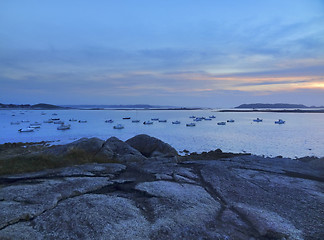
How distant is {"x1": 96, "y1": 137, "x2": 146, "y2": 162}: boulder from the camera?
14631 millimetres

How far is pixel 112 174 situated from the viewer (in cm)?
901

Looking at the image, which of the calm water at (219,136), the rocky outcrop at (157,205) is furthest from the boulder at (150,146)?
the rocky outcrop at (157,205)

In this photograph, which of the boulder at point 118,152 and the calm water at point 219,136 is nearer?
the boulder at point 118,152

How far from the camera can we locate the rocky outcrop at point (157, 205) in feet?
15.3

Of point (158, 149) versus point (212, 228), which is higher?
point (212, 228)

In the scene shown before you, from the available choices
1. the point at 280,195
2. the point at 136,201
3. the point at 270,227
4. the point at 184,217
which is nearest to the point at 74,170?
the point at 136,201

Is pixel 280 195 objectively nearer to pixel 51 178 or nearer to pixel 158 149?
pixel 51 178

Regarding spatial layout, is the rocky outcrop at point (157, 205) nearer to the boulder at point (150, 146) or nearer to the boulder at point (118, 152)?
the boulder at point (118, 152)

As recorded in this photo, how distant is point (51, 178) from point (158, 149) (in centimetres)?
1354

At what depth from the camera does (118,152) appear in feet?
54.1

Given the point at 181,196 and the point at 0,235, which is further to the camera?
the point at 181,196

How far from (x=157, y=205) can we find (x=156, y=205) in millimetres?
29

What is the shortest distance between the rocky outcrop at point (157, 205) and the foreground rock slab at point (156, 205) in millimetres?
21

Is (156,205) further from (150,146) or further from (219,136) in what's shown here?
(219,136)
